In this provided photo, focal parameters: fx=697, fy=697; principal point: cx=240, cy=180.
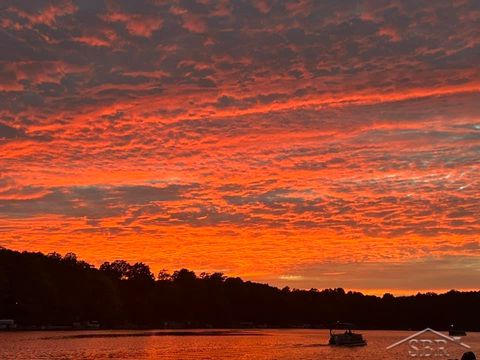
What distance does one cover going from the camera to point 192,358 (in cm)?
12875

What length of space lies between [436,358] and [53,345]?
80.5m

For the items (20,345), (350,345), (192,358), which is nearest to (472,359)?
(192,358)

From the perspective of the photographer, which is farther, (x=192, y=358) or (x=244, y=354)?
(x=244, y=354)

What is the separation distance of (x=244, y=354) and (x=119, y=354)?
27731mm

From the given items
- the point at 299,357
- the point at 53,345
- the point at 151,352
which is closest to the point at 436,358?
the point at 299,357

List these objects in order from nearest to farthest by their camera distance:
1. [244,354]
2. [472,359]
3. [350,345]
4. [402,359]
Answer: [472,359] < [402,359] < [244,354] < [350,345]

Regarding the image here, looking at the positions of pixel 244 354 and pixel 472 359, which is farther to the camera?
pixel 244 354

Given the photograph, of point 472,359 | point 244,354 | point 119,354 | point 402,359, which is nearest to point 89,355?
point 119,354

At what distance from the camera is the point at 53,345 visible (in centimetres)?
15100

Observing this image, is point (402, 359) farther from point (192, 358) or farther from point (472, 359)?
point (472, 359)

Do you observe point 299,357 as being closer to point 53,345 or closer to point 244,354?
point 244,354

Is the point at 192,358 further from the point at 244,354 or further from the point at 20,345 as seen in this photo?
the point at 20,345

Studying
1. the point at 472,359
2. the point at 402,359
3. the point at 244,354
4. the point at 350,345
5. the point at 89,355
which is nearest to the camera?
the point at 472,359

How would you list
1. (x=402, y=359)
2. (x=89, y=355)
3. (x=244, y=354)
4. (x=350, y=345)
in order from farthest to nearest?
(x=350, y=345) < (x=244, y=354) < (x=402, y=359) < (x=89, y=355)
